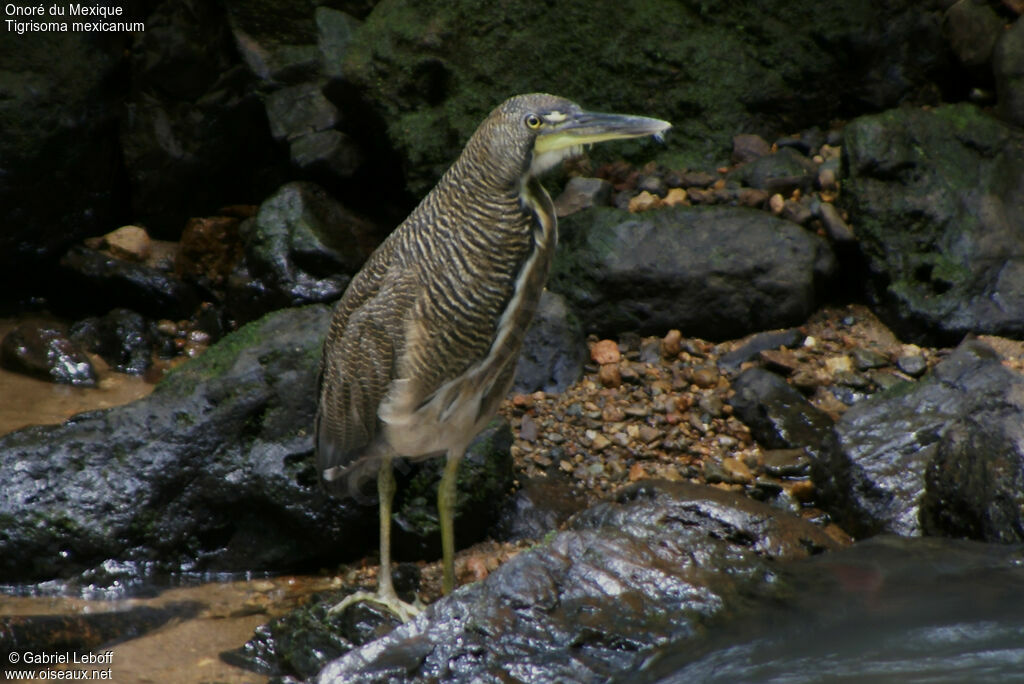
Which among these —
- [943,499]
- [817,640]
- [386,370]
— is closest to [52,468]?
[386,370]

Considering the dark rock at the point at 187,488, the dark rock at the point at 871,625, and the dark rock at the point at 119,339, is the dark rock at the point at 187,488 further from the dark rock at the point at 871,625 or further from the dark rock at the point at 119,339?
the dark rock at the point at 119,339

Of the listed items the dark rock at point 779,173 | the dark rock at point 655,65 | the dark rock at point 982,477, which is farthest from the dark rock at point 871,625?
the dark rock at point 655,65

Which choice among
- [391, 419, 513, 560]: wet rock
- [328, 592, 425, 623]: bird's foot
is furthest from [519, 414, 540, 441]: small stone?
[328, 592, 425, 623]: bird's foot

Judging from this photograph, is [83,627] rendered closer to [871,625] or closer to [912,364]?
[871,625]

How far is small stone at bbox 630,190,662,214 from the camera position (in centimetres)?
680

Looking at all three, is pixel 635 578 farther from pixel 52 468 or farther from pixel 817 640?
pixel 52 468

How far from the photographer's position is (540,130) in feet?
13.6

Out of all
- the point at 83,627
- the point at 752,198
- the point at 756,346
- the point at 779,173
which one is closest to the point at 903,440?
the point at 756,346

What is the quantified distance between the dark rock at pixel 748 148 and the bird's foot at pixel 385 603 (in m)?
3.96

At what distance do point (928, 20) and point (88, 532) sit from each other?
19.4 ft

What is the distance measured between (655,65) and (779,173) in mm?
1144

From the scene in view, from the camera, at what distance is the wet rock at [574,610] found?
10.2 feet

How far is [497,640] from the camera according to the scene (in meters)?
3.17

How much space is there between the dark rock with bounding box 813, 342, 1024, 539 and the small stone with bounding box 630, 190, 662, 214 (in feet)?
7.17
